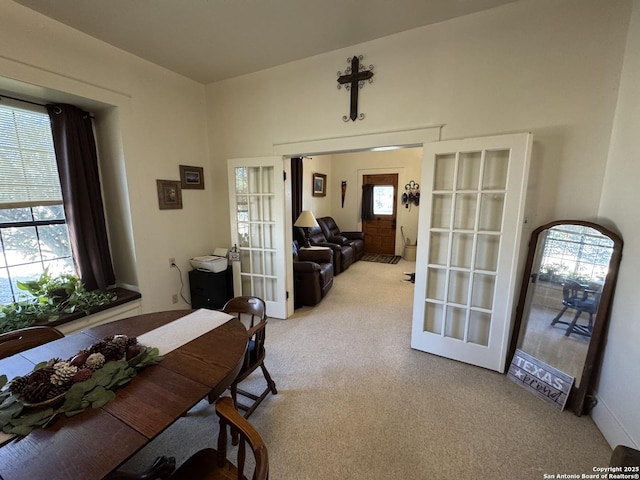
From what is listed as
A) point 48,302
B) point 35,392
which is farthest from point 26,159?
point 35,392

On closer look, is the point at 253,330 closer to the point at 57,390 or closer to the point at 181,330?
the point at 181,330

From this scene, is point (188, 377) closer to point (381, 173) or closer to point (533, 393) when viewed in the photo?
point (533, 393)

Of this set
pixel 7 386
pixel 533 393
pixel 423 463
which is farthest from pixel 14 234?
pixel 533 393

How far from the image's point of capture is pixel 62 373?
1023 mm

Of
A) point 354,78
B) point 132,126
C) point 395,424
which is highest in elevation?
point 354,78

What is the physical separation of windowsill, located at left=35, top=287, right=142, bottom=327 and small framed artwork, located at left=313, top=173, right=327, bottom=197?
432 centimetres

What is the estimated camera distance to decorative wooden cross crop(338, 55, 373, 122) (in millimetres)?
2486

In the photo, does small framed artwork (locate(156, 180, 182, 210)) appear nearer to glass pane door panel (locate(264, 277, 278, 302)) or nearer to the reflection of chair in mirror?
glass pane door panel (locate(264, 277, 278, 302))

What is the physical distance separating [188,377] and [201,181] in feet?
8.98

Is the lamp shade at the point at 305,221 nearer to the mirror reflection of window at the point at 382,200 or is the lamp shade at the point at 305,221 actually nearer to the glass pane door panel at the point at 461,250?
the glass pane door panel at the point at 461,250

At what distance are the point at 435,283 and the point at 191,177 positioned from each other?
9.81 feet

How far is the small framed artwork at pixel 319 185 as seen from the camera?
6271 millimetres

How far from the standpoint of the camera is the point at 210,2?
1.90 metres

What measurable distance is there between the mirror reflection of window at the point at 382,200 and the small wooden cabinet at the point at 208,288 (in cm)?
454
